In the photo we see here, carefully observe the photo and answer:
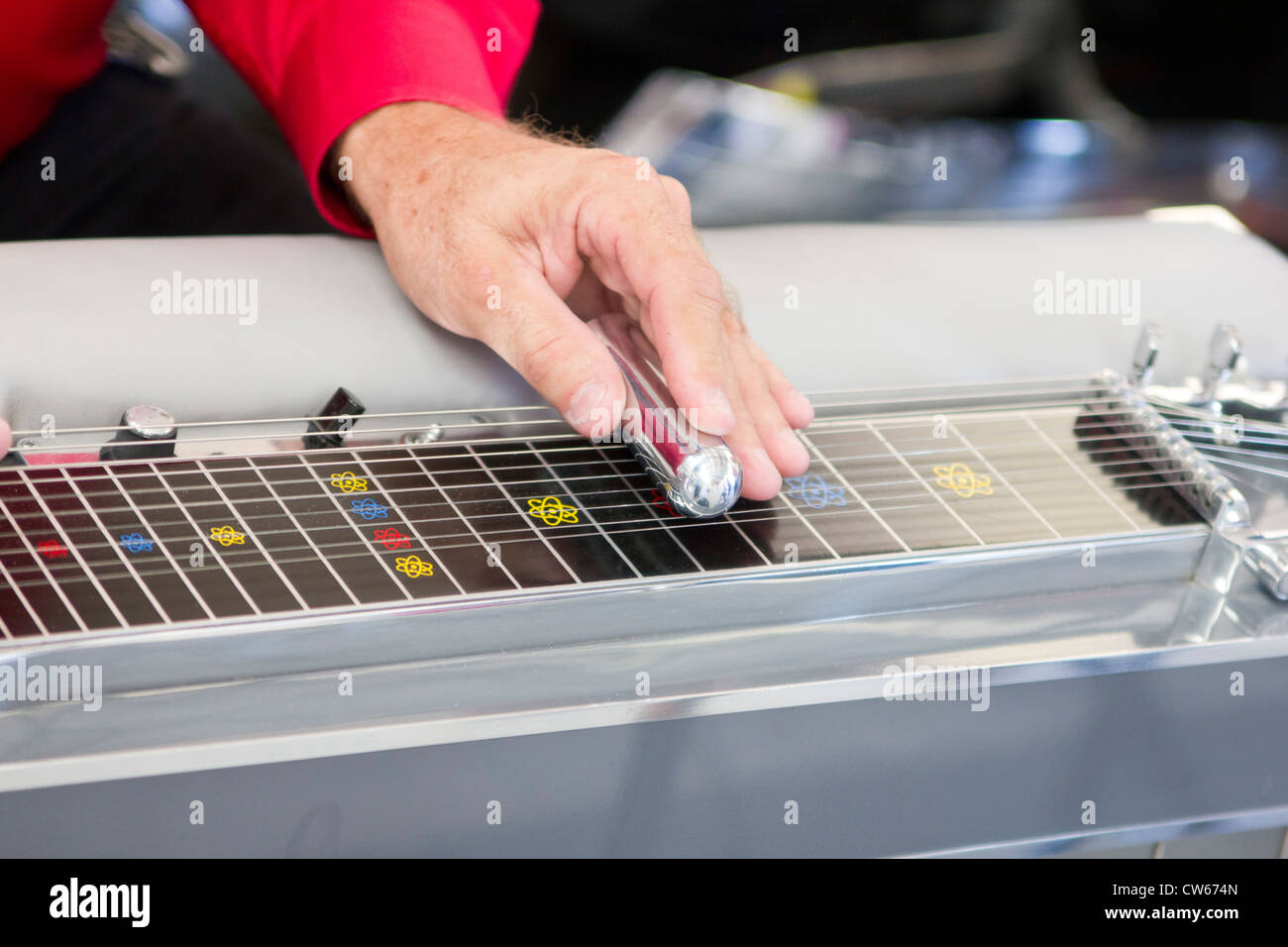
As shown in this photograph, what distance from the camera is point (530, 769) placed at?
0.61 metres

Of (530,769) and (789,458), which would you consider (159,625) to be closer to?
(530,769)

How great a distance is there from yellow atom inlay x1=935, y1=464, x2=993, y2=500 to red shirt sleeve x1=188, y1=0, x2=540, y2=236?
493 millimetres

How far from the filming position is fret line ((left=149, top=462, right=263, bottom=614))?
59 centimetres

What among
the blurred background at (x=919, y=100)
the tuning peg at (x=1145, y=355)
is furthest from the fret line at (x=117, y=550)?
the blurred background at (x=919, y=100)

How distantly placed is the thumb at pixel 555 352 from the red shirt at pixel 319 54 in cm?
25

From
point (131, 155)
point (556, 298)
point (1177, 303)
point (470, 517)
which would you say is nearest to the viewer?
point (470, 517)

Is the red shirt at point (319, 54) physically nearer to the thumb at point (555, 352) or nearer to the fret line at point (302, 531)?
the thumb at point (555, 352)

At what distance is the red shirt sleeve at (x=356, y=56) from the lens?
38.2 inches

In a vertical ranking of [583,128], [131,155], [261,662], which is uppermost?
[583,128]

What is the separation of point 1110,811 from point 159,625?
54cm

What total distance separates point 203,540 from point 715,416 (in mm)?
298

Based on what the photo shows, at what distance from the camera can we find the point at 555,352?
29.5 inches

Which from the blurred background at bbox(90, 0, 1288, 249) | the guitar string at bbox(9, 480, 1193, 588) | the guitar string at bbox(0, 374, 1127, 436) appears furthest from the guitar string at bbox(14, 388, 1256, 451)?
the blurred background at bbox(90, 0, 1288, 249)
